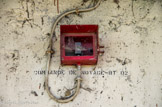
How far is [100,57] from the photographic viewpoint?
1.68 metres

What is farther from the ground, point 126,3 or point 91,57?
point 126,3

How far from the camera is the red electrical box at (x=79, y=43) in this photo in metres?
1.58

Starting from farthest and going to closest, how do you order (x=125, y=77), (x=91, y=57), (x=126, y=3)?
(x=126, y=3), (x=125, y=77), (x=91, y=57)

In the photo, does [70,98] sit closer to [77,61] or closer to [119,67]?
[77,61]

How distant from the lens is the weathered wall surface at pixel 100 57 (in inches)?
64.1

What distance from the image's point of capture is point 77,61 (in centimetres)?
158

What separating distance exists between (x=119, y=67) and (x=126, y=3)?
1.57 feet

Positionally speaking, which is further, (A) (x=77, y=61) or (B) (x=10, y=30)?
(B) (x=10, y=30)

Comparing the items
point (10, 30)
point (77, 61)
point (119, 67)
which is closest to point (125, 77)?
point (119, 67)

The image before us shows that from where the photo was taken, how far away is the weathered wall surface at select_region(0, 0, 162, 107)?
1627 millimetres

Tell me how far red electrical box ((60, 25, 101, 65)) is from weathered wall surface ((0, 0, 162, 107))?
0.09m

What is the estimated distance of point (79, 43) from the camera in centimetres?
164

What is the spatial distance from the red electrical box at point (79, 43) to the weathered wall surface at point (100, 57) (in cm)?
9

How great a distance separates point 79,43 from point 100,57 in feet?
0.59
